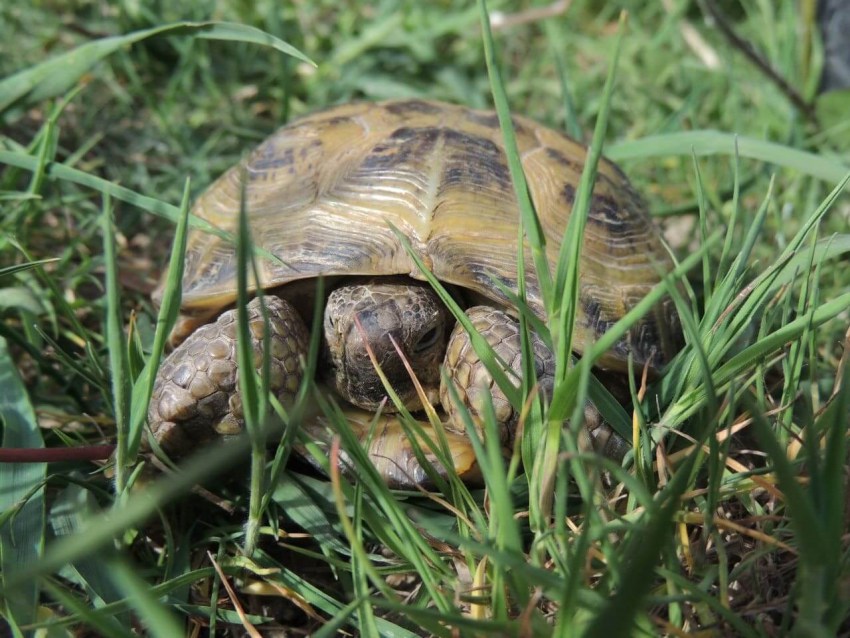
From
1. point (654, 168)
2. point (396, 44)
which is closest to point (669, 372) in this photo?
point (654, 168)

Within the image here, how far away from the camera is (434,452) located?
150 cm

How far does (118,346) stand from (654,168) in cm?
248

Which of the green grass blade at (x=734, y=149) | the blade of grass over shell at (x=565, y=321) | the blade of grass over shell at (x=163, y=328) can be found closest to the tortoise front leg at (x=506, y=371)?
the blade of grass over shell at (x=565, y=321)

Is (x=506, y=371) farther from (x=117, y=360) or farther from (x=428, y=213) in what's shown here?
(x=117, y=360)

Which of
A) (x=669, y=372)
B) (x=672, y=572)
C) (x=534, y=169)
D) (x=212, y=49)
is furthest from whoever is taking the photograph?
(x=212, y=49)

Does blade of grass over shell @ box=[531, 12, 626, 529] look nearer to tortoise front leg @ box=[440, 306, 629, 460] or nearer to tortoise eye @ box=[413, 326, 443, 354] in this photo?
tortoise front leg @ box=[440, 306, 629, 460]

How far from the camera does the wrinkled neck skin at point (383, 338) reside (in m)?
1.82

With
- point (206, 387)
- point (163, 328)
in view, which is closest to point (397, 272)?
point (206, 387)

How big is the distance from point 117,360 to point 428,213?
87cm

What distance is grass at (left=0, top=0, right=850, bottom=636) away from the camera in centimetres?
115

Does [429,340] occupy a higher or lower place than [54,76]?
lower

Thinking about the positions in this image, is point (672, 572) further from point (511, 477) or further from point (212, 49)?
point (212, 49)

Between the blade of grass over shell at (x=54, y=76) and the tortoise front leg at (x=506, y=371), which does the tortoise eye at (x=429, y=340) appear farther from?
the blade of grass over shell at (x=54, y=76)

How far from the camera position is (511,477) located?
134cm
